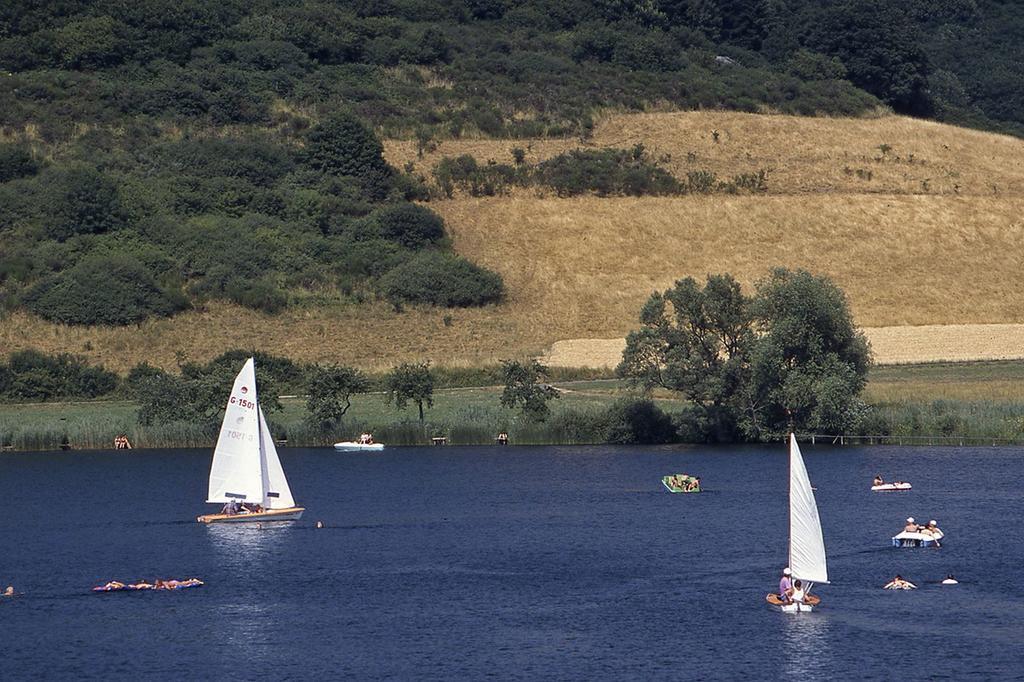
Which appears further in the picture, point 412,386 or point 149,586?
point 412,386

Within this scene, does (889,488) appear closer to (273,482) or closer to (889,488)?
(889,488)

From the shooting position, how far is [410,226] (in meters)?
151

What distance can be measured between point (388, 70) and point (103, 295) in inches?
2344

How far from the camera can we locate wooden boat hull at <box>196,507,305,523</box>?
75562 millimetres

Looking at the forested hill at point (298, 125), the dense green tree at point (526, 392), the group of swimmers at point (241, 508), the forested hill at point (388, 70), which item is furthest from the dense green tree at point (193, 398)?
the forested hill at point (388, 70)

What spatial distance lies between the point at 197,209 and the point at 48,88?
25.9 m

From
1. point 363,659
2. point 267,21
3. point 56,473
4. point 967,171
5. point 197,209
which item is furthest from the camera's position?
point 267,21

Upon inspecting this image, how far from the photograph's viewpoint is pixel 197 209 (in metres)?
154

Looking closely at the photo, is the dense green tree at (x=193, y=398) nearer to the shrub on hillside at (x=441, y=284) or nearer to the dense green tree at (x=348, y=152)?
the shrub on hillside at (x=441, y=284)

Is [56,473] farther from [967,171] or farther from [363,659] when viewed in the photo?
[967,171]

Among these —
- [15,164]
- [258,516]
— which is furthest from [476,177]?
[258,516]

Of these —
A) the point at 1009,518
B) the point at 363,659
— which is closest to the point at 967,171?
the point at 1009,518

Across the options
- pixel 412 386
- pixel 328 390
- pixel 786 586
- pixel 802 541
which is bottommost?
pixel 786 586

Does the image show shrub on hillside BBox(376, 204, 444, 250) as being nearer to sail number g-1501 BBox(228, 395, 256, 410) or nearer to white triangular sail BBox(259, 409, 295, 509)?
white triangular sail BBox(259, 409, 295, 509)
